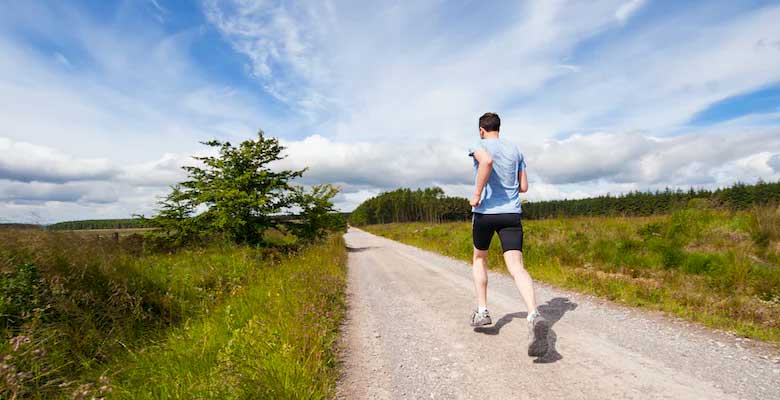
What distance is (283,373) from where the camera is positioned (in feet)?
9.01

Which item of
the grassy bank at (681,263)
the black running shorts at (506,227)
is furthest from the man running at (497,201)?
the grassy bank at (681,263)

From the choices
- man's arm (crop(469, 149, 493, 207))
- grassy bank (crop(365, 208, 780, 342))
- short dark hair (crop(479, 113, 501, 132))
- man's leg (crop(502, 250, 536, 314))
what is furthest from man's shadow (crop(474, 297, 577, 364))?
short dark hair (crop(479, 113, 501, 132))

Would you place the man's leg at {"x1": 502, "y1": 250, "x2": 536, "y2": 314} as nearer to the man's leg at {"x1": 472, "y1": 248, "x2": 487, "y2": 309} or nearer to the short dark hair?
→ the man's leg at {"x1": 472, "y1": 248, "x2": 487, "y2": 309}

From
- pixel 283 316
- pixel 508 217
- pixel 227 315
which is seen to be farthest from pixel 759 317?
pixel 227 315

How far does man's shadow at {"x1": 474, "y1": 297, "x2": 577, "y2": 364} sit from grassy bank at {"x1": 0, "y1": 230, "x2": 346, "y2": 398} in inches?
75.7

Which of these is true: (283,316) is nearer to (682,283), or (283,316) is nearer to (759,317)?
(759,317)

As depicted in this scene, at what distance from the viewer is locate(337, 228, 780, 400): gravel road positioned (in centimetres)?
261

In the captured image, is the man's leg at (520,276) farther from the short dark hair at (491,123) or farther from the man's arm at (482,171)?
the short dark hair at (491,123)

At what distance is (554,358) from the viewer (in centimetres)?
315

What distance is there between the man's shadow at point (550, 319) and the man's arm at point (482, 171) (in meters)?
1.34

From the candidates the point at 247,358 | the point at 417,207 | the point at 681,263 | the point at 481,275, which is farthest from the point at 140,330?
the point at 417,207

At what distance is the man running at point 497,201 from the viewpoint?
3402 mm

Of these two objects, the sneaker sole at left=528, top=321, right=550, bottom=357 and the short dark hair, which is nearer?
the sneaker sole at left=528, top=321, right=550, bottom=357

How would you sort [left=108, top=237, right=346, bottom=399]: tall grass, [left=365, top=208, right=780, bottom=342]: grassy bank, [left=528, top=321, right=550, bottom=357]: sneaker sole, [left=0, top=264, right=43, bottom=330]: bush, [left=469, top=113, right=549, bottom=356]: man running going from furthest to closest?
[left=365, top=208, right=780, bottom=342]: grassy bank, [left=0, top=264, right=43, bottom=330]: bush, [left=469, top=113, right=549, bottom=356]: man running, [left=528, top=321, right=550, bottom=357]: sneaker sole, [left=108, top=237, right=346, bottom=399]: tall grass
